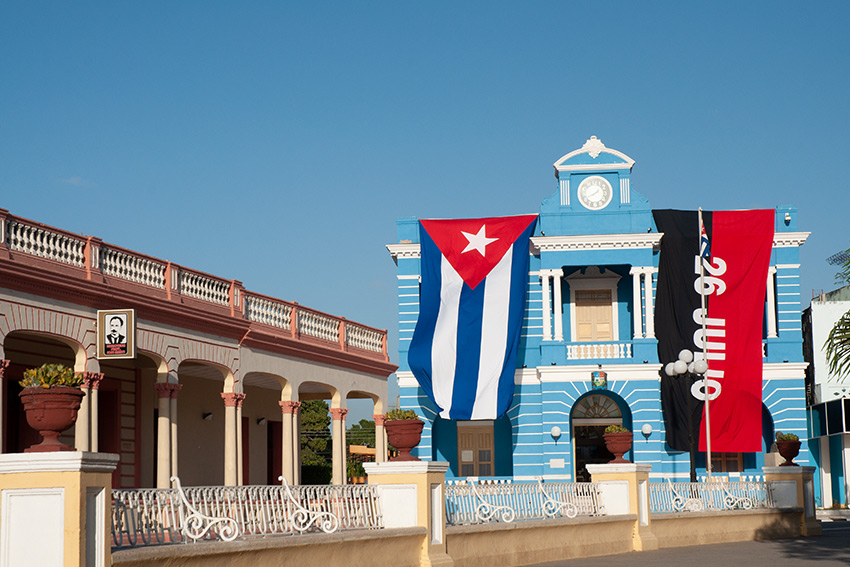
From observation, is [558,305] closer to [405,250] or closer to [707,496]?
[405,250]

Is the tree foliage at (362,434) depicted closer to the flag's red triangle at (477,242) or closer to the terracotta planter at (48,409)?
the flag's red triangle at (477,242)

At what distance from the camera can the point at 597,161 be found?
113ft

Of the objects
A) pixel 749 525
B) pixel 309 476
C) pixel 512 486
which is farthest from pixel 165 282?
pixel 309 476

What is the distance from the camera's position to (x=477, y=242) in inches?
1331

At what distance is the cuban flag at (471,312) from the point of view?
3291 centimetres

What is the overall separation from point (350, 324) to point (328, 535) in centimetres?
1460

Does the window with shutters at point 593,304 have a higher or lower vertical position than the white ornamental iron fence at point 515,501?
higher

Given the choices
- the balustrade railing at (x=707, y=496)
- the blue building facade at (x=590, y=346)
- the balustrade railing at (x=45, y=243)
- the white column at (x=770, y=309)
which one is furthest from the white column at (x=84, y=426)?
the white column at (x=770, y=309)

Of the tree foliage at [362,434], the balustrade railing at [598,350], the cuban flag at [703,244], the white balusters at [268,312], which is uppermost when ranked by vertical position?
the cuban flag at [703,244]

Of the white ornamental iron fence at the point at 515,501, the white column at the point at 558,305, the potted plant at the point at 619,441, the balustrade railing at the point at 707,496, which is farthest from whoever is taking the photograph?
the white column at the point at 558,305

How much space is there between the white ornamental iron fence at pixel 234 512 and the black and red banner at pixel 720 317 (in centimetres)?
2044

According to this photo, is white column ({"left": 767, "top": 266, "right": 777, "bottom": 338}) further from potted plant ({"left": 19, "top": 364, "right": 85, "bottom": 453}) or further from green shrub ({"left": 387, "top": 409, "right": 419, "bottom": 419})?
potted plant ({"left": 19, "top": 364, "right": 85, "bottom": 453})

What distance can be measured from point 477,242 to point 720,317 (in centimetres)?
756

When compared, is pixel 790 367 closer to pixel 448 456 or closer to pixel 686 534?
pixel 448 456
